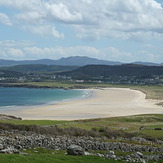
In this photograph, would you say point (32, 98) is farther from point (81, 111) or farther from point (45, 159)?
point (45, 159)

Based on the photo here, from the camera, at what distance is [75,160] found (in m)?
23.4

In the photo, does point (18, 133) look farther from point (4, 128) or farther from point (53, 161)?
point (53, 161)

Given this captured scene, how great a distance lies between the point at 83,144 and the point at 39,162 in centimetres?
1084

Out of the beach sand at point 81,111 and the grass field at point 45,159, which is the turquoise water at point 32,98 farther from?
the grass field at point 45,159

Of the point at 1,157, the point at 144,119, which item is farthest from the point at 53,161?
the point at 144,119

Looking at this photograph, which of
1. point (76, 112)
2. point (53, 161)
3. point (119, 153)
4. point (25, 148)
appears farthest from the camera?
point (76, 112)

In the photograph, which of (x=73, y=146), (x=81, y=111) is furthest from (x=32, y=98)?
(x=73, y=146)

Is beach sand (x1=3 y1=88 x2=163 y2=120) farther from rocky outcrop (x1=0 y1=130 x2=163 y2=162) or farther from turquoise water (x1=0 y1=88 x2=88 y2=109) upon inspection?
rocky outcrop (x1=0 y1=130 x2=163 y2=162)

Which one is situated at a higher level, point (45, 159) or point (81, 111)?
point (45, 159)

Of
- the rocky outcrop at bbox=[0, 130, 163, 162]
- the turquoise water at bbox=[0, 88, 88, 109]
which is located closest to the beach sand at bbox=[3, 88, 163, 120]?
the turquoise water at bbox=[0, 88, 88, 109]

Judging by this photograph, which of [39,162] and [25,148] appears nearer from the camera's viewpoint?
[39,162]

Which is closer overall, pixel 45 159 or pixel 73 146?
pixel 45 159

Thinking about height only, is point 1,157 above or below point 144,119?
above

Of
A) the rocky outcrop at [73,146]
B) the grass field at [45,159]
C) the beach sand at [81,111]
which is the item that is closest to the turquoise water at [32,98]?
the beach sand at [81,111]
